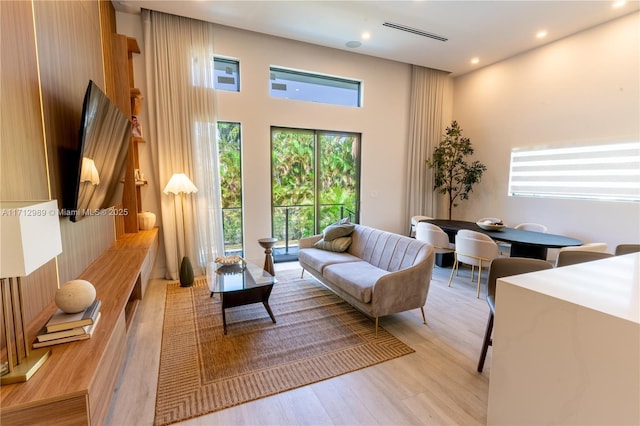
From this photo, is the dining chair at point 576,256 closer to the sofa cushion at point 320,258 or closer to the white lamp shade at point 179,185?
the sofa cushion at point 320,258

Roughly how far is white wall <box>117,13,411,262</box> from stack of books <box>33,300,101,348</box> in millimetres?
3066

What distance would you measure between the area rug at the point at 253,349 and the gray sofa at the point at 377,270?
0.27 meters

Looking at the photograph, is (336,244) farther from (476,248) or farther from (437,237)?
(476,248)

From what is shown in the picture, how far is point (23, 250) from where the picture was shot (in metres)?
0.97

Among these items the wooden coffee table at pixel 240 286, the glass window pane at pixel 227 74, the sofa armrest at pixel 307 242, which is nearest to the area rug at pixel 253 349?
the wooden coffee table at pixel 240 286

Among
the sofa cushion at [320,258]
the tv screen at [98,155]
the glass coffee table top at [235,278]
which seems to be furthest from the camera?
the sofa cushion at [320,258]

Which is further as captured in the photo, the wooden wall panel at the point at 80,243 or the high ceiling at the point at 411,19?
the high ceiling at the point at 411,19

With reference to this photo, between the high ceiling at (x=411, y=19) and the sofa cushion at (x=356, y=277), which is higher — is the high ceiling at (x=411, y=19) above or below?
above

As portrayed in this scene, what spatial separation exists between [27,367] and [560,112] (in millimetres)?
6135

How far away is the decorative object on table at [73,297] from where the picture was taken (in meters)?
1.41

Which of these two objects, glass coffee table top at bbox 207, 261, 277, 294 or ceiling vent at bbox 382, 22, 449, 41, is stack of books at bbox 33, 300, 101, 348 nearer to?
glass coffee table top at bbox 207, 261, 277, 294

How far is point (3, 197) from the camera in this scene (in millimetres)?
1317

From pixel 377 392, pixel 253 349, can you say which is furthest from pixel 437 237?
pixel 253 349

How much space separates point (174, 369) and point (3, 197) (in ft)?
5.05
